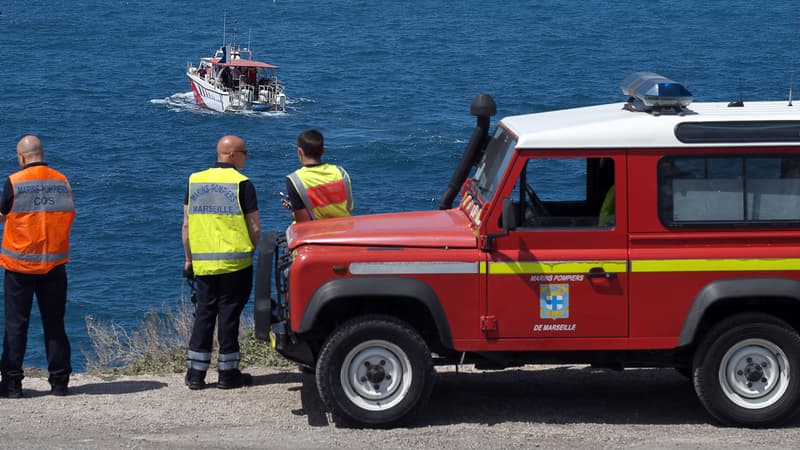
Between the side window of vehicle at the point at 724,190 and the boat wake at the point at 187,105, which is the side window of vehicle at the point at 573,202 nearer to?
the side window of vehicle at the point at 724,190

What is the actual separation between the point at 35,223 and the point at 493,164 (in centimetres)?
345

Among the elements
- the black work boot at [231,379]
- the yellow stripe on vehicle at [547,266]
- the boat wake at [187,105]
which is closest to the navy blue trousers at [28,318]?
the black work boot at [231,379]

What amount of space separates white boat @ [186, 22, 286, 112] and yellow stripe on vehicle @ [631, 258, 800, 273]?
213 ft

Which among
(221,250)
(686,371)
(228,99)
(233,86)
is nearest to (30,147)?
(221,250)

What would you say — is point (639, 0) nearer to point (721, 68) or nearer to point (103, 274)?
point (721, 68)

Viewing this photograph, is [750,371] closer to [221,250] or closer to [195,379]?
[221,250]

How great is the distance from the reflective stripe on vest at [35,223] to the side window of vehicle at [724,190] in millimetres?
4446

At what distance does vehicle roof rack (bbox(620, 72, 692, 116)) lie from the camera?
8891 millimetres

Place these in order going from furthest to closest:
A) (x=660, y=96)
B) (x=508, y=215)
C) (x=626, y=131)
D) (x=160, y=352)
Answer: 1. (x=160, y=352)
2. (x=660, y=96)
3. (x=626, y=131)
4. (x=508, y=215)

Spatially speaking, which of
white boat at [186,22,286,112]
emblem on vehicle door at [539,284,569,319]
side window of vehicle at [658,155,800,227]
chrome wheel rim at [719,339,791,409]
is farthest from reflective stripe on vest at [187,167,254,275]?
white boat at [186,22,286,112]

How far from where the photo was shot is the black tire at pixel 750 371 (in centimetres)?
868

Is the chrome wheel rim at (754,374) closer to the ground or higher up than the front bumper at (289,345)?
closer to the ground

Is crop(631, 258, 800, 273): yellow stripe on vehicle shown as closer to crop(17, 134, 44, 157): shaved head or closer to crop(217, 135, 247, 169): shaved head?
crop(217, 135, 247, 169): shaved head

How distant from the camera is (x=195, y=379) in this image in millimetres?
9953
